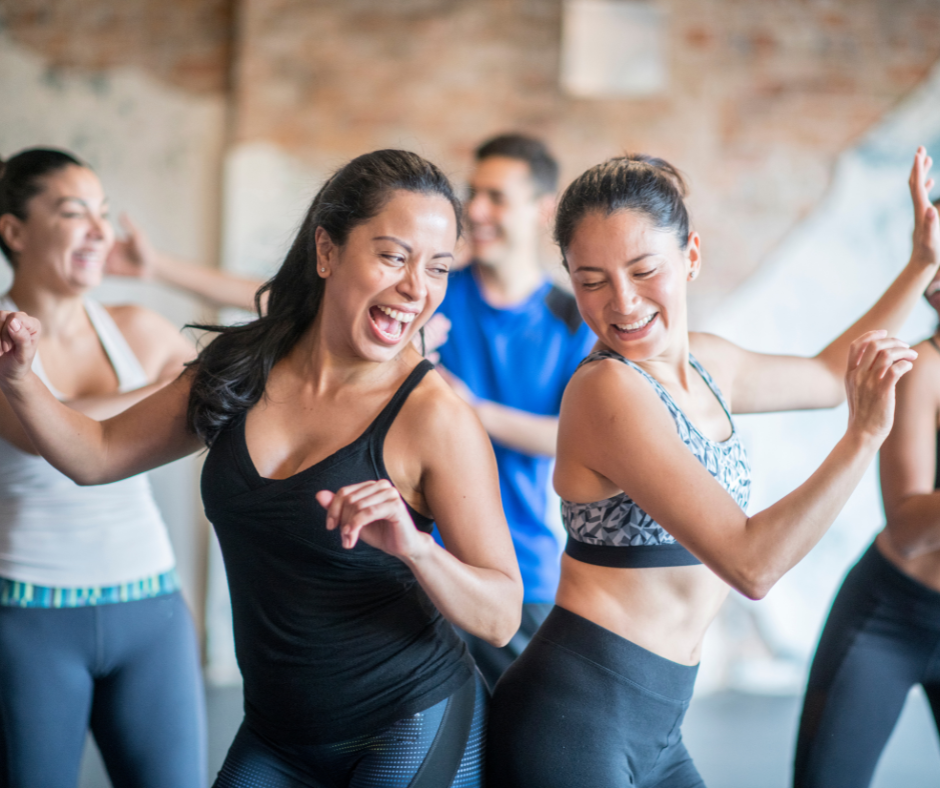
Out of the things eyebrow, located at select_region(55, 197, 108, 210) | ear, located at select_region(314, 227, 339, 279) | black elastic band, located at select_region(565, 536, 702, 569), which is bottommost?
black elastic band, located at select_region(565, 536, 702, 569)

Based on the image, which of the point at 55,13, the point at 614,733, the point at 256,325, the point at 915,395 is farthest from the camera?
the point at 55,13

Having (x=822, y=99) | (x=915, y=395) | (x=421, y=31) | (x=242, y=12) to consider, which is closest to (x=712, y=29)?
(x=822, y=99)

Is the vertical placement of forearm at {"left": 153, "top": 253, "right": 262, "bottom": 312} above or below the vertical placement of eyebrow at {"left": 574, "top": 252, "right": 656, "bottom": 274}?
below

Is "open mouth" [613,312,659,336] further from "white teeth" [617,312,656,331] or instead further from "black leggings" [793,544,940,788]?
"black leggings" [793,544,940,788]

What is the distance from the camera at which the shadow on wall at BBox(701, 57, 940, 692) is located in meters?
4.06

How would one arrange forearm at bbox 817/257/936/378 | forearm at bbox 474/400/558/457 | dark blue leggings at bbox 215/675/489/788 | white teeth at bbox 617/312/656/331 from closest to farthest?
dark blue leggings at bbox 215/675/489/788 → white teeth at bbox 617/312/656/331 → forearm at bbox 817/257/936/378 → forearm at bbox 474/400/558/457

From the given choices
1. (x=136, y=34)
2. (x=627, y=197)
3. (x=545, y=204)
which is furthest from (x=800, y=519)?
(x=136, y=34)

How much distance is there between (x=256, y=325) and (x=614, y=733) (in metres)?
0.97

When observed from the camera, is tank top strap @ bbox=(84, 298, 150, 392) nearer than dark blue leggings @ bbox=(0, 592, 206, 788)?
No

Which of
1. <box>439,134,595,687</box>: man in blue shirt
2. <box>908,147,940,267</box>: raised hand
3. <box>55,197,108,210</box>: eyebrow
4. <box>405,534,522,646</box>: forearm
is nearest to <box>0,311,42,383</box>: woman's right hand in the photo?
<box>55,197,108,210</box>: eyebrow

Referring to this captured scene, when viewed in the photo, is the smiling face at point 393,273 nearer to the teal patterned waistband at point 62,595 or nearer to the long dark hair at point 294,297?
the long dark hair at point 294,297

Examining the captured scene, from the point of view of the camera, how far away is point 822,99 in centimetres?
407

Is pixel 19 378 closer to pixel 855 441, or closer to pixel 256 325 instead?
pixel 256 325

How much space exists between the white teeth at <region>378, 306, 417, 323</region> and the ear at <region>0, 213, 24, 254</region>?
113 centimetres
